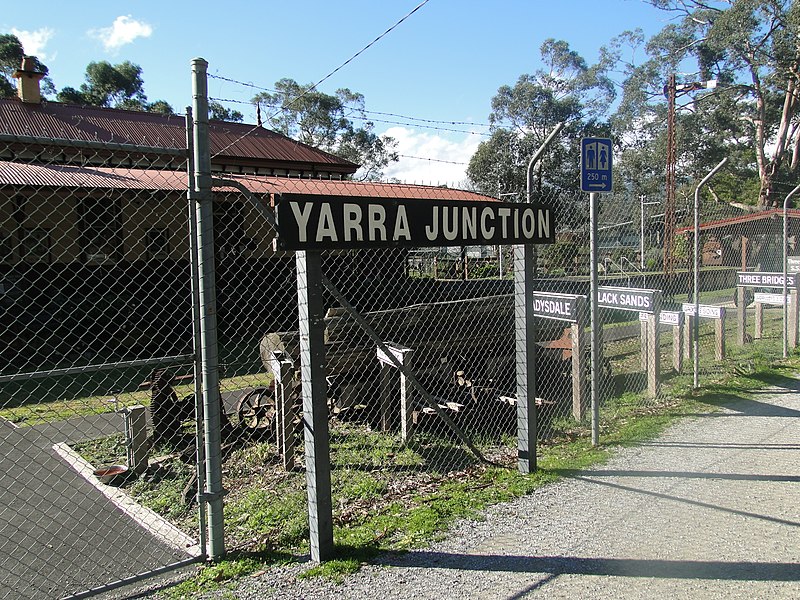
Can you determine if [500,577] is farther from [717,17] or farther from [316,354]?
[717,17]

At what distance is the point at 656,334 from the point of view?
A: 686 centimetres

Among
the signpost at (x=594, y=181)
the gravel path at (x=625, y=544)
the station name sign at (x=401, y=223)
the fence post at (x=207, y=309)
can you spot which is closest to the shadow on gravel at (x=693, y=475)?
the gravel path at (x=625, y=544)

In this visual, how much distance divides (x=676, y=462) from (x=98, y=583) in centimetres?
429

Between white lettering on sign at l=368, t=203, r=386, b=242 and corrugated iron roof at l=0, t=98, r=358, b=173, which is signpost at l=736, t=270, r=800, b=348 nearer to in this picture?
white lettering on sign at l=368, t=203, r=386, b=242

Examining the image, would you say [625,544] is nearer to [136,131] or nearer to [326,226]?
[326,226]

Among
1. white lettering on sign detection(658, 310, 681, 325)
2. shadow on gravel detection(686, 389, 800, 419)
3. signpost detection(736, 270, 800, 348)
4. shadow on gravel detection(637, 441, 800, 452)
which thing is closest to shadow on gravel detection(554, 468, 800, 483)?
shadow on gravel detection(637, 441, 800, 452)

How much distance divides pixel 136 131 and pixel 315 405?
25087 mm

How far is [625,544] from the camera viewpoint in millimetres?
3689

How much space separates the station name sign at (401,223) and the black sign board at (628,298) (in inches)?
78.4

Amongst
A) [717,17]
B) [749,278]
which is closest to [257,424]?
[749,278]

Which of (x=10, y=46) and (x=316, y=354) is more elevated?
(x=10, y=46)

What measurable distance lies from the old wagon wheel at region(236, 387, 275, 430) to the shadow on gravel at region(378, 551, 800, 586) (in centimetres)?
320

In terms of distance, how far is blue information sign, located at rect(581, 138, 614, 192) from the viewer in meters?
5.31

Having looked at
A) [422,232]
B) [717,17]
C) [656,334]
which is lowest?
[656,334]
